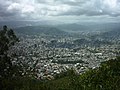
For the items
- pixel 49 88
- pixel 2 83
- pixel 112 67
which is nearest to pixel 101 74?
pixel 112 67

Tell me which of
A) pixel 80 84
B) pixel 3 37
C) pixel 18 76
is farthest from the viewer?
pixel 18 76

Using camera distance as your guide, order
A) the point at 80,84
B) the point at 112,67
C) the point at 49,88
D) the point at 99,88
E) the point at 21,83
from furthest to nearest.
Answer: the point at 21,83
the point at 49,88
the point at 112,67
the point at 80,84
the point at 99,88

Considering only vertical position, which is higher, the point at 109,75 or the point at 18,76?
the point at 109,75

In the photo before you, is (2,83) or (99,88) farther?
(2,83)

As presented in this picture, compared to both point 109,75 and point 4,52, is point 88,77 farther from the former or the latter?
point 4,52

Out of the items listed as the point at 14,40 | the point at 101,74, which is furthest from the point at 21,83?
the point at 101,74

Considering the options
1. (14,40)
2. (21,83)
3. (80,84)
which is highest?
(14,40)
